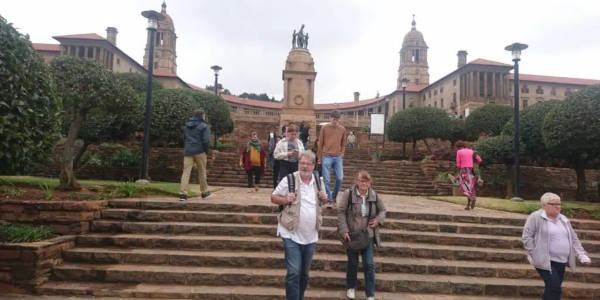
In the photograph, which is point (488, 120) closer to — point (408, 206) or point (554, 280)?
point (408, 206)

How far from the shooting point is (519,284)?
499 cm

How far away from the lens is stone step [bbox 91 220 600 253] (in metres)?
5.82

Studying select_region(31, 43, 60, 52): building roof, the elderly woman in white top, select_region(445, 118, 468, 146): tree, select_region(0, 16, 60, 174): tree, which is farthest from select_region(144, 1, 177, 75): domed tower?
the elderly woman in white top

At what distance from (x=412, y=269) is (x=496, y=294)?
1107mm

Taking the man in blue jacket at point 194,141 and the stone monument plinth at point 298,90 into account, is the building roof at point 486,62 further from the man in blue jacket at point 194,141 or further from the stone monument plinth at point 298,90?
the man in blue jacket at point 194,141

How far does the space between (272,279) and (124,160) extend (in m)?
13.7

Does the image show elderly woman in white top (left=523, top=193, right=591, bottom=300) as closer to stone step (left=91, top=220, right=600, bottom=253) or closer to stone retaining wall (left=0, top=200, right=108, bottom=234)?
stone step (left=91, top=220, right=600, bottom=253)

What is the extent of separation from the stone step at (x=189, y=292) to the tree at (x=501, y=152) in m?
13.0

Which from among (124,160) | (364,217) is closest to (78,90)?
(364,217)

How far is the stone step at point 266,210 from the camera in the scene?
653cm

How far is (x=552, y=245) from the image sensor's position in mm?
4031

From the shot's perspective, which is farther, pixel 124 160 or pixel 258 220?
pixel 124 160

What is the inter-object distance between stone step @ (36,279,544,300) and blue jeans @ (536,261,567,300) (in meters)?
0.88

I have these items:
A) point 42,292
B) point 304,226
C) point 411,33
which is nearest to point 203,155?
point 42,292
